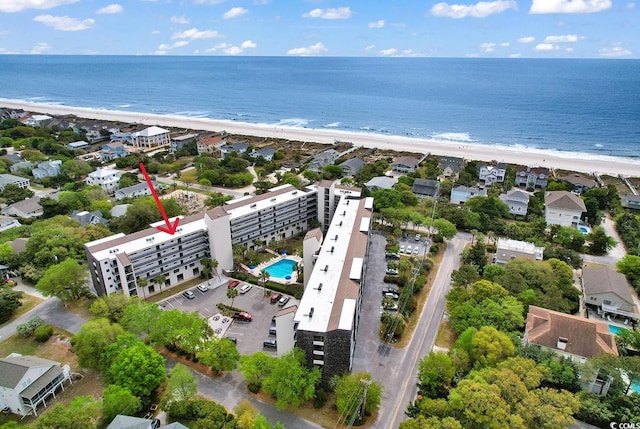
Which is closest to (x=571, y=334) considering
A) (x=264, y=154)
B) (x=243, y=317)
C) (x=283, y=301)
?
(x=283, y=301)

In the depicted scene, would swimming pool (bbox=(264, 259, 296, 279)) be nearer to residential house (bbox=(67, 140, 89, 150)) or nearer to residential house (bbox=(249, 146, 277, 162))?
residential house (bbox=(249, 146, 277, 162))

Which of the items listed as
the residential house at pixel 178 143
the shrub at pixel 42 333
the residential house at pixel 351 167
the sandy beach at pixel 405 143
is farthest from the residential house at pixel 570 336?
the residential house at pixel 178 143

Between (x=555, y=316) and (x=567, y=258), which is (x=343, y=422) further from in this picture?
(x=567, y=258)

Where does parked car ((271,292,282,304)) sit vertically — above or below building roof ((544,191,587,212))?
below

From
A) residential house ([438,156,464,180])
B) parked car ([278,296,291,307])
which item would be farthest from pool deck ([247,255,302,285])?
residential house ([438,156,464,180])

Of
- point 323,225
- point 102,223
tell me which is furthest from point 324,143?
point 102,223

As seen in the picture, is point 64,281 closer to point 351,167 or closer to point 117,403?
point 117,403

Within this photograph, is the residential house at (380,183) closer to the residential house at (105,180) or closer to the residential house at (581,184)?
the residential house at (581,184)
